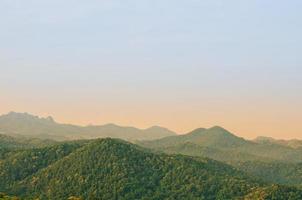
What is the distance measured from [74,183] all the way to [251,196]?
203 ft

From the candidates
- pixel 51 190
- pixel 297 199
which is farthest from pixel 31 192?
pixel 297 199

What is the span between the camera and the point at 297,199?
583ft

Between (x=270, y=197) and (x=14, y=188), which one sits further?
(x=14, y=188)

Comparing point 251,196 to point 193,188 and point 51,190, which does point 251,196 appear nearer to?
point 193,188

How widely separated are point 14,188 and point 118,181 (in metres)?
38.0

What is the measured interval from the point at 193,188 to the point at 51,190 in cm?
4999

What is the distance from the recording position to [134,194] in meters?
185

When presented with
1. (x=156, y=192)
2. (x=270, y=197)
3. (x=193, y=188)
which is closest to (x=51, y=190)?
(x=156, y=192)

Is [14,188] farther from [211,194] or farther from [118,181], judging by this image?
[211,194]

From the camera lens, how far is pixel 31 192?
191875 mm

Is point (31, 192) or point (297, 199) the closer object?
point (297, 199)

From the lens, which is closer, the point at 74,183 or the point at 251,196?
the point at 251,196

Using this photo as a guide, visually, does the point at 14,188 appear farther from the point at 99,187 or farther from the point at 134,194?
the point at 134,194

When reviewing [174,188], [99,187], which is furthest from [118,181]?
[174,188]
